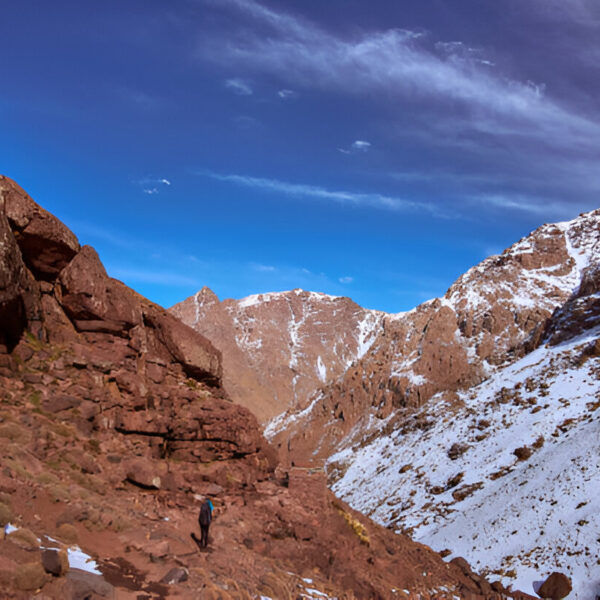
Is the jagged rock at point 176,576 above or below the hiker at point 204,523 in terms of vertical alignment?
below

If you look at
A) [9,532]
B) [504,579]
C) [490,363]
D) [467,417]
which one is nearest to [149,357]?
[9,532]

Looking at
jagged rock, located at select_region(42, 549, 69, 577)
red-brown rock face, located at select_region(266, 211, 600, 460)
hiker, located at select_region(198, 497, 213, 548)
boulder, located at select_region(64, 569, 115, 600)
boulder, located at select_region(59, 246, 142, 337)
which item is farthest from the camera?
red-brown rock face, located at select_region(266, 211, 600, 460)

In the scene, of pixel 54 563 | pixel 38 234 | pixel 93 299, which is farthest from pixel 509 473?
pixel 54 563

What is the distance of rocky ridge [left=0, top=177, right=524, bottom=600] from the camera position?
8.69m

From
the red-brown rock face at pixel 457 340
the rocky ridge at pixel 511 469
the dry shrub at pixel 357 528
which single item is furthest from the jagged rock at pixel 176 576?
the red-brown rock face at pixel 457 340

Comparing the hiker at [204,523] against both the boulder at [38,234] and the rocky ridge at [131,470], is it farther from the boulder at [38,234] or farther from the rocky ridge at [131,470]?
the boulder at [38,234]

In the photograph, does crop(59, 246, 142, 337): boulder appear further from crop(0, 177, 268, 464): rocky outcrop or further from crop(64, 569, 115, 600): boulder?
crop(64, 569, 115, 600): boulder

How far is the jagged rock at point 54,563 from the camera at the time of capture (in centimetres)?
645

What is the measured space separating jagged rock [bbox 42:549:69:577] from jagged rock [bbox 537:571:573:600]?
21.5 m

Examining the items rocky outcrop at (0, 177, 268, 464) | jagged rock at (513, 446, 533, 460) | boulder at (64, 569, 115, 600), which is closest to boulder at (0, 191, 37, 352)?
rocky outcrop at (0, 177, 268, 464)

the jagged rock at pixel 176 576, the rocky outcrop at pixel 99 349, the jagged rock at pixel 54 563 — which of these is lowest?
the jagged rock at pixel 176 576

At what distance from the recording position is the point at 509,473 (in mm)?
Answer: 37906

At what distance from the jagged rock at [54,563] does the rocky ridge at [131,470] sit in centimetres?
2

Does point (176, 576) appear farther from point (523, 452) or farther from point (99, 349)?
point (523, 452)
